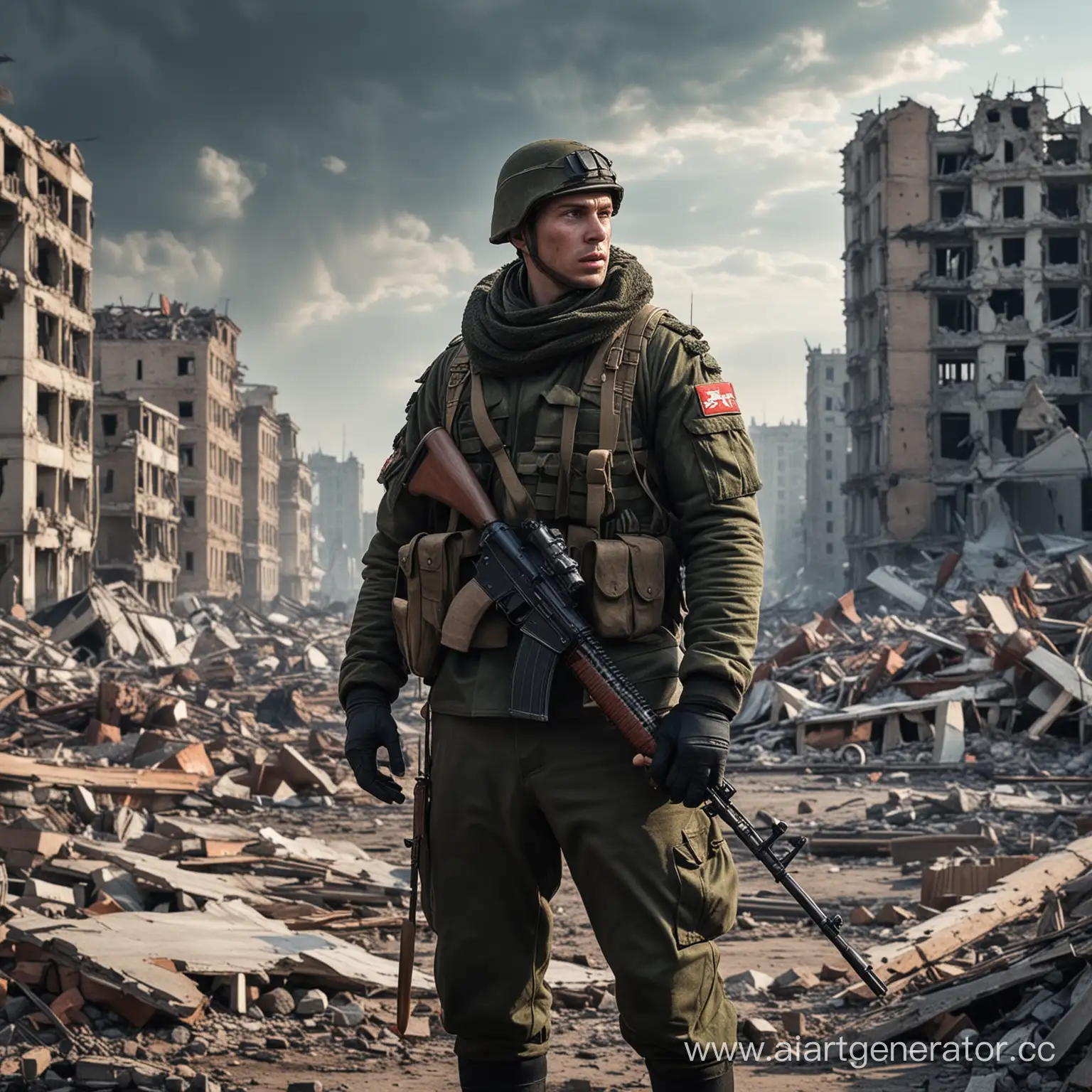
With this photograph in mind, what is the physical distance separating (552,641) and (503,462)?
0.49 metres

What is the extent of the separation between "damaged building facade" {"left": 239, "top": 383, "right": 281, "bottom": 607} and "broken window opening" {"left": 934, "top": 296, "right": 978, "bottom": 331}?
4259cm

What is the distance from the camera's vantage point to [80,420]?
4678cm

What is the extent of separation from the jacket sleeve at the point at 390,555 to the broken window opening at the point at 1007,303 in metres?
57.1

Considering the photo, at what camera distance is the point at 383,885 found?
29.0ft

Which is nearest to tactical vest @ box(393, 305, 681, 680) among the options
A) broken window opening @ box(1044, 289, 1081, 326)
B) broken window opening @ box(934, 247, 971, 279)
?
broken window opening @ box(1044, 289, 1081, 326)

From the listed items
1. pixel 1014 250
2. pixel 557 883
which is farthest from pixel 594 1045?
pixel 1014 250

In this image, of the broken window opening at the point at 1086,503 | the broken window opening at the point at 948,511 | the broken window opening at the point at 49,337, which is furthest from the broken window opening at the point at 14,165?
the broken window opening at the point at 1086,503

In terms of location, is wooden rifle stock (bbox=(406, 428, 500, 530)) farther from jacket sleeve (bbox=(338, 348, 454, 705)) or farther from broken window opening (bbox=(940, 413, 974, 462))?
broken window opening (bbox=(940, 413, 974, 462))

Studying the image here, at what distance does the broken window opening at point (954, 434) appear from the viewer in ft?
187

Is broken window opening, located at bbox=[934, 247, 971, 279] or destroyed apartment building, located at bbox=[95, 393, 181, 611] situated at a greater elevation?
broken window opening, located at bbox=[934, 247, 971, 279]

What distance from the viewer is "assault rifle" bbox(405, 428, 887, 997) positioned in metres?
3.29

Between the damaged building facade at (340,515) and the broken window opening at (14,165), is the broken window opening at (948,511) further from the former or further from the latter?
the damaged building facade at (340,515)

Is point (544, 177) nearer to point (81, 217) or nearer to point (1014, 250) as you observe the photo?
point (81, 217)

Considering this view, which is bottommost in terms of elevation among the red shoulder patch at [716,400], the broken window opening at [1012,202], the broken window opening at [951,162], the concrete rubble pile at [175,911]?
the concrete rubble pile at [175,911]
